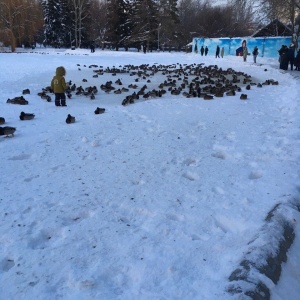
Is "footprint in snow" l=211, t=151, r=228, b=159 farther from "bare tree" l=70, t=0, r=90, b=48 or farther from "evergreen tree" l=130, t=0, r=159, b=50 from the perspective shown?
"bare tree" l=70, t=0, r=90, b=48

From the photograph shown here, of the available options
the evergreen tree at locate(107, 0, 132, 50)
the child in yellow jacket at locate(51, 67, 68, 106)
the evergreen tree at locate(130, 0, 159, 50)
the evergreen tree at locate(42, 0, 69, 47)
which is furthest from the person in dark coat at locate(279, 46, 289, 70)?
the evergreen tree at locate(42, 0, 69, 47)

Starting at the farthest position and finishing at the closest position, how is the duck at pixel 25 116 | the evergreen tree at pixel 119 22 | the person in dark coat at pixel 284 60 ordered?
the evergreen tree at pixel 119 22 < the person in dark coat at pixel 284 60 < the duck at pixel 25 116

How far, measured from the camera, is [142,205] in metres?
Answer: 3.93

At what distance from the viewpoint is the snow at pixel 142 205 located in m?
2.73

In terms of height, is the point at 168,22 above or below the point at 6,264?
above

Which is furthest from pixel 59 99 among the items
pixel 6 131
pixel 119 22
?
pixel 119 22

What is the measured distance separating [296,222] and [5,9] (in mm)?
57555

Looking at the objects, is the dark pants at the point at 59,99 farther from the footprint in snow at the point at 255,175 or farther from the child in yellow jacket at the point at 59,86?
the footprint in snow at the point at 255,175

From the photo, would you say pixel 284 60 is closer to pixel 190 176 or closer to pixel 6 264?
pixel 190 176

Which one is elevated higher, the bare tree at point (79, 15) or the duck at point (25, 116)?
the bare tree at point (79, 15)

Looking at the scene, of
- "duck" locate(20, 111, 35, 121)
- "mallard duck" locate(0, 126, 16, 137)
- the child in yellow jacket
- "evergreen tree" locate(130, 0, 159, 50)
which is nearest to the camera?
"mallard duck" locate(0, 126, 16, 137)

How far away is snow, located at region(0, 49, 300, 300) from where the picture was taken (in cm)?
273

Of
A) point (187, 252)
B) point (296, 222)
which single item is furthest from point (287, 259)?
point (187, 252)

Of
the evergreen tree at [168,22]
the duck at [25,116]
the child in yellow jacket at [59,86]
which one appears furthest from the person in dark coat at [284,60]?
the evergreen tree at [168,22]
